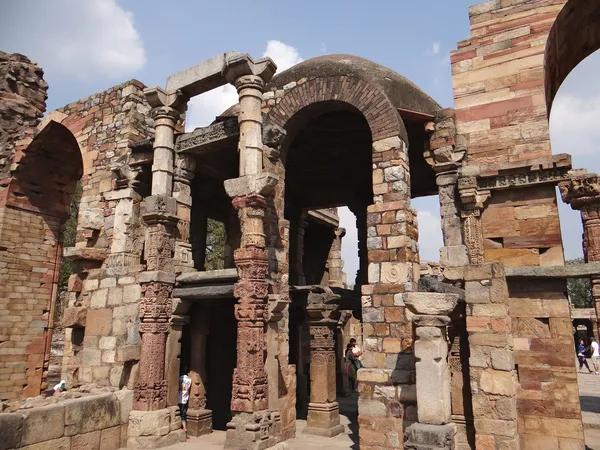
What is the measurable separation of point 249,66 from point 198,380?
6404mm

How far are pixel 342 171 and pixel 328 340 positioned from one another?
5506mm

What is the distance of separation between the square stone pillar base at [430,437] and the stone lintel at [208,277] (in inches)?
161

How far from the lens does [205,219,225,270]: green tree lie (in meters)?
25.9

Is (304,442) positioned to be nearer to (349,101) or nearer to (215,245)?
(349,101)

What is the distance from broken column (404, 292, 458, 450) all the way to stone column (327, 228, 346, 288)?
11.3 m

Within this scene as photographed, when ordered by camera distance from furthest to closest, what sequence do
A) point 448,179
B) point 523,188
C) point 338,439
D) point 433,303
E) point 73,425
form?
Answer: point 338,439
point 448,179
point 523,188
point 73,425
point 433,303

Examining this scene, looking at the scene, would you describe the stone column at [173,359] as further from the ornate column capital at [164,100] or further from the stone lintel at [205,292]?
the ornate column capital at [164,100]

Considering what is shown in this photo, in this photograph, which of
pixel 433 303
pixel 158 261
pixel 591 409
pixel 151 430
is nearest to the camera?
pixel 433 303

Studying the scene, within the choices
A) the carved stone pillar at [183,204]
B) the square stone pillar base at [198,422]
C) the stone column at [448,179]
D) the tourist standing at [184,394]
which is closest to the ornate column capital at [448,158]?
the stone column at [448,179]

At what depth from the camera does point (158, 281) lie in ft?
27.4

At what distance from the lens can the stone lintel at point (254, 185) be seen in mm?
7551

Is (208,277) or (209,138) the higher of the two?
(209,138)

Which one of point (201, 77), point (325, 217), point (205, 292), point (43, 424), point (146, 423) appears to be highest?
point (201, 77)

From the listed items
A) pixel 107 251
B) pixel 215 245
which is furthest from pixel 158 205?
pixel 215 245
